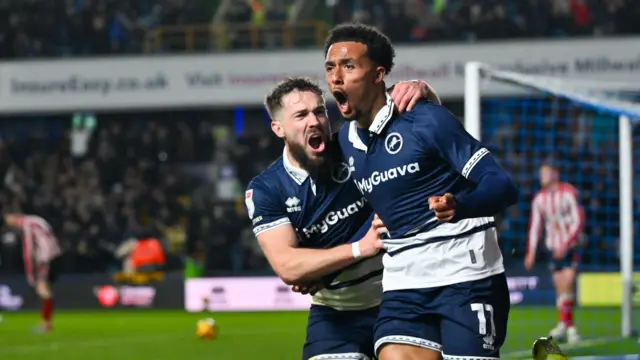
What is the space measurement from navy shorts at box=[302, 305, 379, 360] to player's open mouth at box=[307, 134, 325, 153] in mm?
774

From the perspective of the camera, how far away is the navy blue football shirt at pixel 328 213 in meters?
Answer: 5.71

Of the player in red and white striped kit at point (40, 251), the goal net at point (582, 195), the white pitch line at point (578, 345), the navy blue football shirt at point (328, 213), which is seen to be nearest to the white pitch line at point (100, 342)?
the player in red and white striped kit at point (40, 251)

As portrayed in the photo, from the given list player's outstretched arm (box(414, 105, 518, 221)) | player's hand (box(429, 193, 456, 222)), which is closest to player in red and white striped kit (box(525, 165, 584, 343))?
player's outstretched arm (box(414, 105, 518, 221))

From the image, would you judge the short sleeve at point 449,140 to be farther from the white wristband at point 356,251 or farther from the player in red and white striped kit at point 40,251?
the player in red and white striped kit at point 40,251

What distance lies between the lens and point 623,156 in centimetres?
1370

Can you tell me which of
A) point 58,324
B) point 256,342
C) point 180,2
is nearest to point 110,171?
point 180,2

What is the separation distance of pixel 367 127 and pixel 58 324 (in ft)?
48.9

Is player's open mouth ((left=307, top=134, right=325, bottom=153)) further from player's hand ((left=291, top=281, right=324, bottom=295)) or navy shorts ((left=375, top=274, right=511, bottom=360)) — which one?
navy shorts ((left=375, top=274, right=511, bottom=360))

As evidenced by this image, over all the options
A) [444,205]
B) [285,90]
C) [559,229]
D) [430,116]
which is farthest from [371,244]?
[559,229]

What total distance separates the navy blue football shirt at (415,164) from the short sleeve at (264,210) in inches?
22.6

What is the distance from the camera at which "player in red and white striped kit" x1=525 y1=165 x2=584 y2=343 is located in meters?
13.9

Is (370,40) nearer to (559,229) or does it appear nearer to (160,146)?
(559,229)

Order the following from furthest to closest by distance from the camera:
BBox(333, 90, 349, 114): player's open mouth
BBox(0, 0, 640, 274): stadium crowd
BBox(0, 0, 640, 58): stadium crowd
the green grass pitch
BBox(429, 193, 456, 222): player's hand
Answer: BBox(0, 0, 640, 58): stadium crowd < BBox(0, 0, 640, 274): stadium crowd < the green grass pitch < BBox(333, 90, 349, 114): player's open mouth < BBox(429, 193, 456, 222): player's hand

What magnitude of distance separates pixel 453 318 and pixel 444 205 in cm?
63
